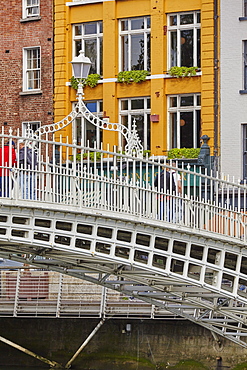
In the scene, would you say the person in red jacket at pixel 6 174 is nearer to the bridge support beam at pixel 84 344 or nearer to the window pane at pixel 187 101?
the bridge support beam at pixel 84 344

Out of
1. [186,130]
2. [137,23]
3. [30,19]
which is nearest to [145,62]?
[137,23]

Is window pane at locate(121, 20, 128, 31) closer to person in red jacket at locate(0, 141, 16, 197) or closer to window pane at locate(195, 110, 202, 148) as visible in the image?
window pane at locate(195, 110, 202, 148)

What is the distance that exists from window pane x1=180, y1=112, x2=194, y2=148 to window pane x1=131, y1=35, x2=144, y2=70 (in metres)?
2.60

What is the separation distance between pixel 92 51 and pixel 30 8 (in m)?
3.27

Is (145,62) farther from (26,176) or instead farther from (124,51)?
(26,176)

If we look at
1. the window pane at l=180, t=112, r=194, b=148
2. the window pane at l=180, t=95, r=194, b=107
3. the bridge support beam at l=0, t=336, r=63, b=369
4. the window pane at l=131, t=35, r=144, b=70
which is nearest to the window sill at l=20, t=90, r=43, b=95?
the window pane at l=131, t=35, r=144, b=70

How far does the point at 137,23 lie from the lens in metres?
43.0

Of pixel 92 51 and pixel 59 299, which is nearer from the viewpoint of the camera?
pixel 59 299

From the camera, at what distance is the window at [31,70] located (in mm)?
45250

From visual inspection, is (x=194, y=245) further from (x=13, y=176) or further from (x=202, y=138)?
(x=202, y=138)

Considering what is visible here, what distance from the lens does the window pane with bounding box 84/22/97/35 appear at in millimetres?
43938

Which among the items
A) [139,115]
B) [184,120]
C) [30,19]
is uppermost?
[30,19]

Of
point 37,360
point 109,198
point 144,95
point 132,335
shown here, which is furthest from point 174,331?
point 109,198

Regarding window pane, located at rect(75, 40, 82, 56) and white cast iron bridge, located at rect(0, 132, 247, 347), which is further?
A: window pane, located at rect(75, 40, 82, 56)
